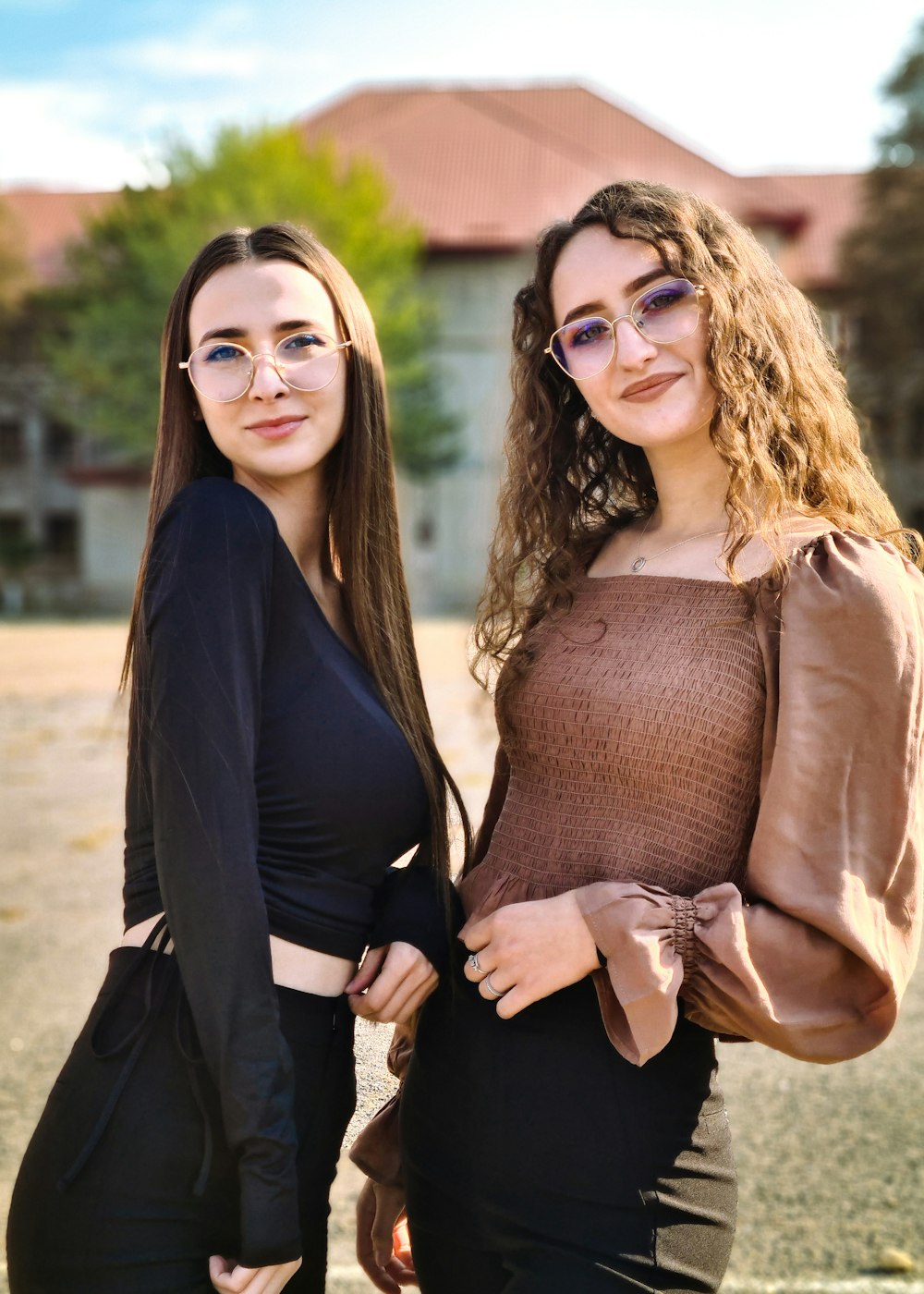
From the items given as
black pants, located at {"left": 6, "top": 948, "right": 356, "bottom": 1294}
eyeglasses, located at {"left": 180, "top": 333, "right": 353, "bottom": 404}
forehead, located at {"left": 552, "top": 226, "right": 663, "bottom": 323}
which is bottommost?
black pants, located at {"left": 6, "top": 948, "right": 356, "bottom": 1294}

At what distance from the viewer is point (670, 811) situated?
6.49ft

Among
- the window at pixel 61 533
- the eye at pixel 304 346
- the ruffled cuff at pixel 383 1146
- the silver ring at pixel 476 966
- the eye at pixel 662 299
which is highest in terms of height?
the eye at pixel 662 299

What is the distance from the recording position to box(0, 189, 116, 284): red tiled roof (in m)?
35.9

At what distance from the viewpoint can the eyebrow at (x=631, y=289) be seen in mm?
2162

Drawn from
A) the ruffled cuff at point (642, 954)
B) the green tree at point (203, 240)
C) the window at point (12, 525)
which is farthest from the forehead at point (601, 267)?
the window at point (12, 525)

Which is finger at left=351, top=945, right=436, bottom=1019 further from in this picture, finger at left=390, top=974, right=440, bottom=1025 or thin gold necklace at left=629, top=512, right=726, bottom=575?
thin gold necklace at left=629, top=512, right=726, bottom=575

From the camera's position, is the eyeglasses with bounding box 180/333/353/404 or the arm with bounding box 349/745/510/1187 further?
the arm with bounding box 349/745/510/1187

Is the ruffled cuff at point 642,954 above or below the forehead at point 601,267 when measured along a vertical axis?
below

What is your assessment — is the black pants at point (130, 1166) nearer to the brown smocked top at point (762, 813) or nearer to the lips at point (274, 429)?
the brown smocked top at point (762, 813)

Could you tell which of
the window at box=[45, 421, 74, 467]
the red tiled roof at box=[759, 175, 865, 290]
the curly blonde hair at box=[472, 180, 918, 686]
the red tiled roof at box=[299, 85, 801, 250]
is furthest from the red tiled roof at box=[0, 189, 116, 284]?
the curly blonde hair at box=[472, 180, 918, 686]

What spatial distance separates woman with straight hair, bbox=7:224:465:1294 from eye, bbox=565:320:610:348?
1.23ft

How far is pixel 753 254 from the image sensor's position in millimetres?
2250

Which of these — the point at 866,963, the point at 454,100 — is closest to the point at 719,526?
the point at 866,963

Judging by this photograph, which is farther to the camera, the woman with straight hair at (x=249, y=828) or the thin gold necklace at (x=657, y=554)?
the thin gold necklace at (x=657, y=554)
